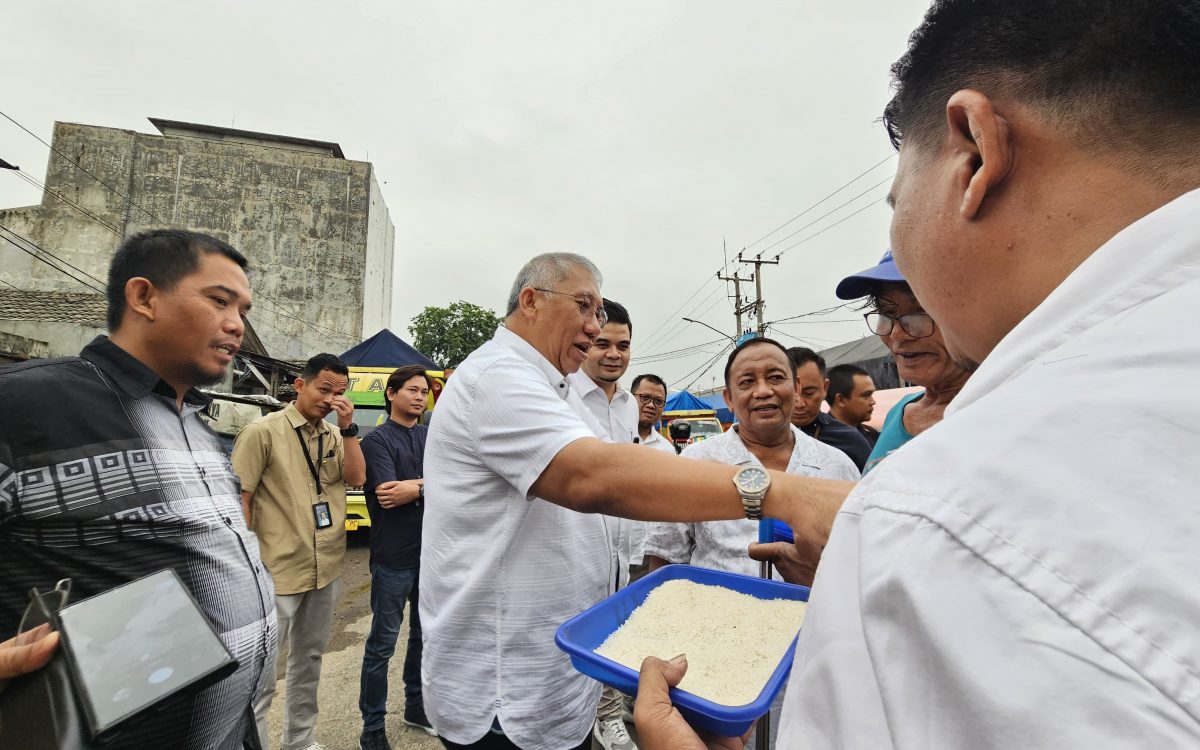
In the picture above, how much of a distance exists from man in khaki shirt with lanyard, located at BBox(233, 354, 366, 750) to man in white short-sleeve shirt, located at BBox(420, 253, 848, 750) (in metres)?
1.88

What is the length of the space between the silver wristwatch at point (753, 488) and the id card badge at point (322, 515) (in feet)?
10.3

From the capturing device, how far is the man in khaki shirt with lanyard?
10.7 feet

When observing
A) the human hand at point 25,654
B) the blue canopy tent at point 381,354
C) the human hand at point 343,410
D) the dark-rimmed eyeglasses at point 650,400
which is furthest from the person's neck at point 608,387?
the blue canopy tent at point 381,354

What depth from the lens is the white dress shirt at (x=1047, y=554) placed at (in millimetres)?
324

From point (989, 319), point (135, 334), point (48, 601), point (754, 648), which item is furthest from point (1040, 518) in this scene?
point (135, 334)

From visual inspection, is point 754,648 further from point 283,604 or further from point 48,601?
point 283,604

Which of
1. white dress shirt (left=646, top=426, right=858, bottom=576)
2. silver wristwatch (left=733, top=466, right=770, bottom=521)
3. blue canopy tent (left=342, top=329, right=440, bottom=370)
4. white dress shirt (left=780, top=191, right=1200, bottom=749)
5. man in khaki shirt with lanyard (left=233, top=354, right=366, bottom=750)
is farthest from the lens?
blue canopy tent (left=342, top=329, right=440, bottom=370)

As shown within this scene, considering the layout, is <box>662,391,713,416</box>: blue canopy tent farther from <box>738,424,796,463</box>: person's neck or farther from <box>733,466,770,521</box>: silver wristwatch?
<box>733,466,770,521</box>: silver wristwatch

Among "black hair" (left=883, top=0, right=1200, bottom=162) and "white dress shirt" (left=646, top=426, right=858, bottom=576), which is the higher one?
"black hair" (left=883, top=0, right=1200, bottom=162)

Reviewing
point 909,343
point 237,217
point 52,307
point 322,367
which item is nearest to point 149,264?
point 322,367

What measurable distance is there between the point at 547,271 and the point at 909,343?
1618 millimetres

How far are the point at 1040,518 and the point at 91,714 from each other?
1.76 metres

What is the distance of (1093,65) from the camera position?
0.64 meters

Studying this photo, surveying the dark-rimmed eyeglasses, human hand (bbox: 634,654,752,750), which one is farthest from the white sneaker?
the dark-rimmed eyeglasses
